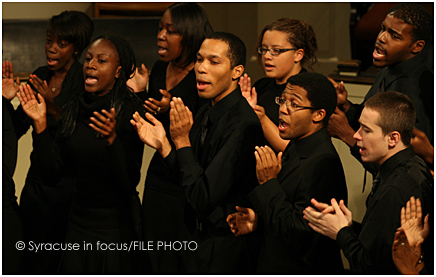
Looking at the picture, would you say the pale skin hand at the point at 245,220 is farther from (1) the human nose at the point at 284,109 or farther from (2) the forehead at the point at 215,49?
(2) the forehead at the point at 215,49

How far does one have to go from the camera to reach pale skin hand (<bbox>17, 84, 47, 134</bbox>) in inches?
135

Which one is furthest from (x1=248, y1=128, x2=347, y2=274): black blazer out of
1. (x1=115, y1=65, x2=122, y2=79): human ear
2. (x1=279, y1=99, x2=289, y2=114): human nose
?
(x1=115, y1=65, x2=122, y2=79): human ear

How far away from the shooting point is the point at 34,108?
3.45 m

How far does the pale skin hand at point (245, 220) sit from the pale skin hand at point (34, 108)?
1160mm

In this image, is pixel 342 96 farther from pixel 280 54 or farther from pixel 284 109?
pixel 284 109

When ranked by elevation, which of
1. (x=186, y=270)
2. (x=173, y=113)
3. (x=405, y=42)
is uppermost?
(x=405, y=42)

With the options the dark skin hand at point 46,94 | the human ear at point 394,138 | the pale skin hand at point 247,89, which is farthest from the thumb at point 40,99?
the human ear at point 394,138

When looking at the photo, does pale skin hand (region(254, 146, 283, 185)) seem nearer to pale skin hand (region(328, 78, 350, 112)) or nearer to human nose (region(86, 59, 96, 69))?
pale skin hand (region(328, 78, 350, 112))

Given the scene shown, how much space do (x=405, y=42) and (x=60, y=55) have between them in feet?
6.30

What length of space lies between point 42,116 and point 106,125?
392 millimetres

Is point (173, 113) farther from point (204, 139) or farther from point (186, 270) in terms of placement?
point (186, 270)

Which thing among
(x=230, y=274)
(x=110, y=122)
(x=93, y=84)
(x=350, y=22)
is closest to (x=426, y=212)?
(x=230, y=274)

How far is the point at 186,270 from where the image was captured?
10.9 ft

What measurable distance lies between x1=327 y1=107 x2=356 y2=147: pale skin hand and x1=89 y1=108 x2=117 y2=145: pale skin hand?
105cm
